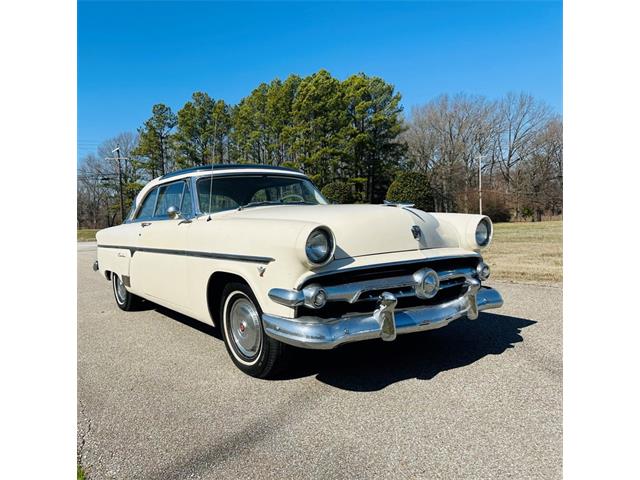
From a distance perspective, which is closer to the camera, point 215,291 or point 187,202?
point 215,291

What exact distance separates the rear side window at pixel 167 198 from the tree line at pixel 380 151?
59.2ft

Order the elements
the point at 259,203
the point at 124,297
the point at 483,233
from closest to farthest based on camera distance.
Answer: the point at 483,233 → the point at 259,203 → the point at 124,297

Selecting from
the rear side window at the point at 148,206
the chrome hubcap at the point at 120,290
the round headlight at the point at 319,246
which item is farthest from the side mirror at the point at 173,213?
the chrome hubcap at the point at 120,290

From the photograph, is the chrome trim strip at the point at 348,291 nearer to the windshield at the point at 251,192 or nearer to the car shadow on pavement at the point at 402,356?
the car shadow on pavement at the point at 402,356

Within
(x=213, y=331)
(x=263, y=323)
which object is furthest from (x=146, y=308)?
(x=263, y=323)

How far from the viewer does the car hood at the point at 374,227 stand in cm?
312

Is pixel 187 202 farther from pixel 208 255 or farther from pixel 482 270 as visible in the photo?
pixel 482 270

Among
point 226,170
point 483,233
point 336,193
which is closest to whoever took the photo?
point 483,233

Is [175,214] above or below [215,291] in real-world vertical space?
above

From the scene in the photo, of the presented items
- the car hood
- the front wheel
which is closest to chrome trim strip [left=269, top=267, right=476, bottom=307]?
the car hood

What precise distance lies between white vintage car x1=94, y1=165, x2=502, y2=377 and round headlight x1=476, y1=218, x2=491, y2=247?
0.01m

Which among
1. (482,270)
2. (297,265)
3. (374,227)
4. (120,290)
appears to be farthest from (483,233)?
(120,290)

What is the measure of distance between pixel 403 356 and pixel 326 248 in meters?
1.29

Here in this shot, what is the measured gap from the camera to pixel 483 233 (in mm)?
Result: 3865
